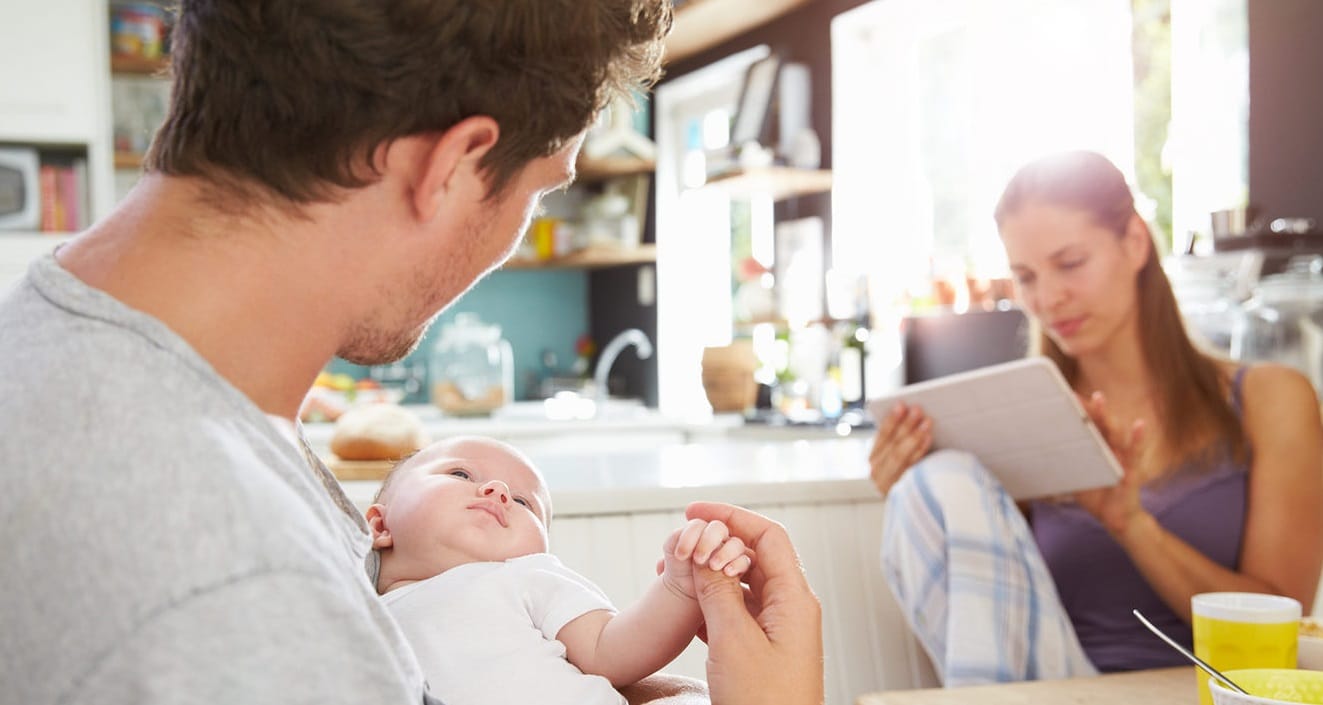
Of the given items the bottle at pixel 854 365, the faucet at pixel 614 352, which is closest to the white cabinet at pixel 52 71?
the faucet at pixel 614 352

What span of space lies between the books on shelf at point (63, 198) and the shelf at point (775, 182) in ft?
7.88

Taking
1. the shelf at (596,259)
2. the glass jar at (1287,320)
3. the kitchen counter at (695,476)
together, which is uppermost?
the shelf at (596,259)

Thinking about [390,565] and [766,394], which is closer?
[390,565]

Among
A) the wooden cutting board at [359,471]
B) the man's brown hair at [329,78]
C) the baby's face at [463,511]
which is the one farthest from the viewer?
the wooden cutting board at [359,471]

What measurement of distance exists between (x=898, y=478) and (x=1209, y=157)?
56.4 inches

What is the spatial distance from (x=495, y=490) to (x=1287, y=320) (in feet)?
5.27

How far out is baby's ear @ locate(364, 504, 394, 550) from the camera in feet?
3.71

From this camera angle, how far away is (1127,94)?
298cm

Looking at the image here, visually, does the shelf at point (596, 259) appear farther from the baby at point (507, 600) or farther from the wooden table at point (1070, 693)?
the wooden table at point (1070, 693)

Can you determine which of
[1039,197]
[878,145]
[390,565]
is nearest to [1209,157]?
[1039,197]

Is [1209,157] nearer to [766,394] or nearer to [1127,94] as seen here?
[1127,94]

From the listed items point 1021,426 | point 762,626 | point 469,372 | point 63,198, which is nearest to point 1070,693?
point 762,626

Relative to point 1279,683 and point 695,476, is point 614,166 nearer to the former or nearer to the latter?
point 695,476

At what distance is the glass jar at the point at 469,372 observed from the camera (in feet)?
13.6
